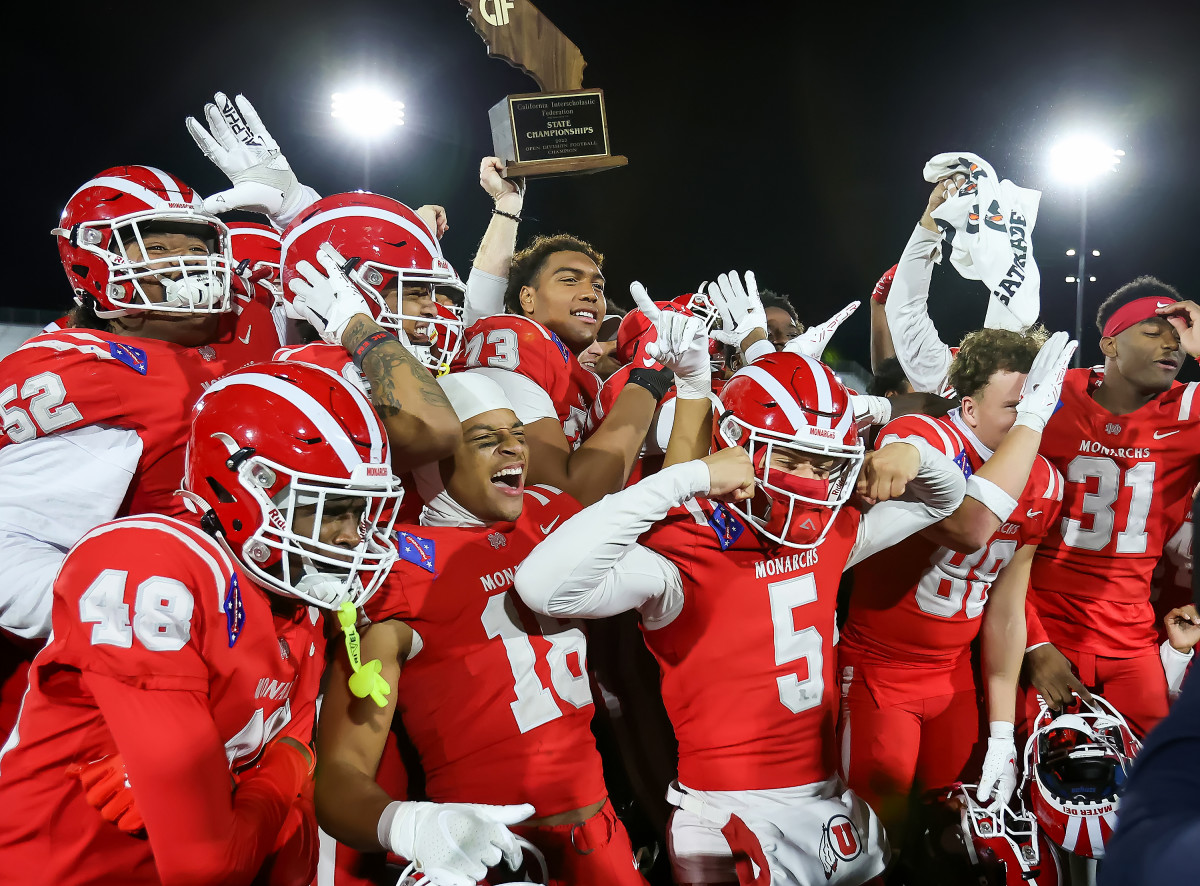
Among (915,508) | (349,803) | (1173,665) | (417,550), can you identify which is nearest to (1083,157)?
(1173,665)

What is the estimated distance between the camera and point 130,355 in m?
2.47

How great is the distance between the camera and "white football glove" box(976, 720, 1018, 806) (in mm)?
3182

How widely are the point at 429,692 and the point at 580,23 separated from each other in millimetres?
10965

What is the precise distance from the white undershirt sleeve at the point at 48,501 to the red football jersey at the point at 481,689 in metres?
0.80

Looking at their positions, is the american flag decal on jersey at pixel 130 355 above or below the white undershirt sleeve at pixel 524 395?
above

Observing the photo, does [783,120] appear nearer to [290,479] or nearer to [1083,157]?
[1083,157]

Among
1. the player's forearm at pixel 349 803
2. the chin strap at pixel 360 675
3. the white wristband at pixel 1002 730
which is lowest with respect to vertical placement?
the white wristband at pixel 1002 730

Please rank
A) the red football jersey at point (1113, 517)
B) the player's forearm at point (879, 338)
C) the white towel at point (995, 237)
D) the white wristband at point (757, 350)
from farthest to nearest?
the player's forearm at point (879, 338) < the white towel at point (995, 237) < the red football jersey at point (1113, 517) < the white wristband at point (757, 350)

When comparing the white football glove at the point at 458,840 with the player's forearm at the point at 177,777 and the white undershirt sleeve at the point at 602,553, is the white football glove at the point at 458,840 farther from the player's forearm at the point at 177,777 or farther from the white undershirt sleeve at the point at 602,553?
the white undershirt sleeve at the point at 602,553

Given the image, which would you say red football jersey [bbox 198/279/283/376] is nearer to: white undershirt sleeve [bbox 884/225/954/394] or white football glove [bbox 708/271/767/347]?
white football glove [bbox 708/271/767/347]

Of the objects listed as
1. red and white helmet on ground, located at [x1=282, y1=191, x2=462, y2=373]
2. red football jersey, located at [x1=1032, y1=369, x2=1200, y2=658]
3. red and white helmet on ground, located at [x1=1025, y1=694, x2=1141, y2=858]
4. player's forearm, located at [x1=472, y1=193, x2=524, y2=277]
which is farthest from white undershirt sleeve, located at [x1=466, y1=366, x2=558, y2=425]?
red football jersey, located at [x1=1032, y1=369, x2=1200, y2=658]

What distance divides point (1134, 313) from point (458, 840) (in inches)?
152

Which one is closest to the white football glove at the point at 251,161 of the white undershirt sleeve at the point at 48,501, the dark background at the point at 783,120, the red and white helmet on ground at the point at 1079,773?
the white undershirt sleeve at the point at 48,501

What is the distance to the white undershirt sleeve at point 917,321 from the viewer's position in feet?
15.0
